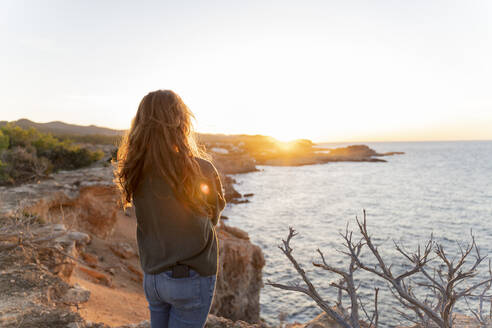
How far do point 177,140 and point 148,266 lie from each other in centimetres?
74

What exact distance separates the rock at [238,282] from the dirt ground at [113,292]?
2.22 metres

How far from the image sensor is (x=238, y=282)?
9.51m

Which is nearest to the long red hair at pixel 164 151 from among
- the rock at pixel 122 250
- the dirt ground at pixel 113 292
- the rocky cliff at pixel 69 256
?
the rocky cliff at pixel 69 256

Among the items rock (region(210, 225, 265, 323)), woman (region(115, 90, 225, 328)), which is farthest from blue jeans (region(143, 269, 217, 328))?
rock (region(210, 225, 265, 323))

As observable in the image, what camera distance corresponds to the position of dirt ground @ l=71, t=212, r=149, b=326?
6500mm

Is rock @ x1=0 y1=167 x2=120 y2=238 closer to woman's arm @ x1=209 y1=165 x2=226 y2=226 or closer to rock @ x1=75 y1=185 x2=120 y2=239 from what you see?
rock @ x1=75 y1=185 x2=120 y2=239

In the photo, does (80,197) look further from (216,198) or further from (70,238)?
(216,198)

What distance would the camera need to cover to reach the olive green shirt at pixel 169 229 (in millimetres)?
1639

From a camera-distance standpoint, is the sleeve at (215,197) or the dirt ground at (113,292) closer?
the sleeve at (215,197)

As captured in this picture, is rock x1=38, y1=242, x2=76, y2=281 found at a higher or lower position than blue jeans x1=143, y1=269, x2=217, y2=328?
lower

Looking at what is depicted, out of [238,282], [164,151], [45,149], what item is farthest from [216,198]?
[45,149]

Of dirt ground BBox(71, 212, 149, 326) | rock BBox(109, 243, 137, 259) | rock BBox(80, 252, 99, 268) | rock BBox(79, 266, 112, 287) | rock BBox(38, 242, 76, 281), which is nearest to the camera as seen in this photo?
rock BBox(38, 242, 76, 281)

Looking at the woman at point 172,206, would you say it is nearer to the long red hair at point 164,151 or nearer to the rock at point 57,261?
the long red hair at point 164,151

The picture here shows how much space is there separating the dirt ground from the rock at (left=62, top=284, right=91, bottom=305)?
0.15 m
